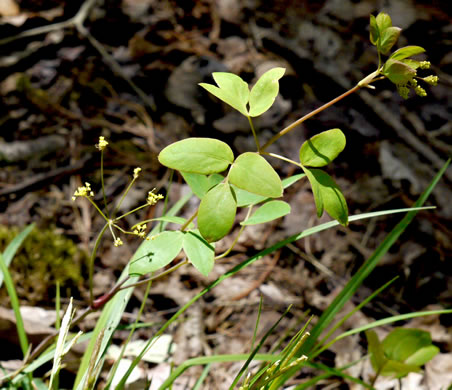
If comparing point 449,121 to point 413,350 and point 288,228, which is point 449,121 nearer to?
point 288,228

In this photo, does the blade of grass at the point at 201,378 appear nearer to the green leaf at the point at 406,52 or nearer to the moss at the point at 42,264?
the moss at the point at 42,264

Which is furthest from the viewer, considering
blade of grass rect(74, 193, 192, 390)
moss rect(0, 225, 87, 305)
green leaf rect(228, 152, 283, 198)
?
moss rect(0, 225, 87, 305)

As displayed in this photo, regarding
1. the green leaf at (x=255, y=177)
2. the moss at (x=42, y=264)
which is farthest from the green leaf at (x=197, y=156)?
the moss at (x=42, y=264)

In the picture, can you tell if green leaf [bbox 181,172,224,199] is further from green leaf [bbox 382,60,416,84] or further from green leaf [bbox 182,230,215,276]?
green leaf [bbox 382,60,416,84]

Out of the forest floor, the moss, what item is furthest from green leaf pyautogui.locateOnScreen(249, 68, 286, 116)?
the moss

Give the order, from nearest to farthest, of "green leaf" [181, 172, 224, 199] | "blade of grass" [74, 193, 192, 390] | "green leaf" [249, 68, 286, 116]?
"green leaf" [249, 68, 286, 116] < "green leaf" [181, 172, 224, 199] < "blade of grass" [74, 193, 192, 390]
